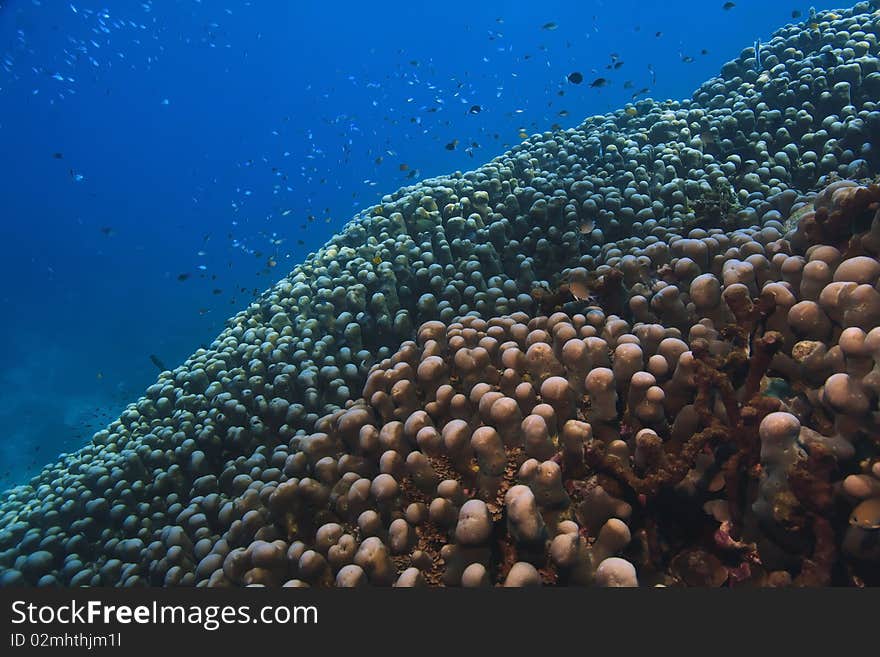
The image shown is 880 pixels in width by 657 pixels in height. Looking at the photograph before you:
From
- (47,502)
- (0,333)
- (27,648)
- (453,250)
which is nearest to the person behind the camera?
(27,648)

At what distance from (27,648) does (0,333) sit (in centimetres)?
6214

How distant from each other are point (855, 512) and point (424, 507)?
7.21 feet

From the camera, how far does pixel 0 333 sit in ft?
158

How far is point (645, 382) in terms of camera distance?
2949mm

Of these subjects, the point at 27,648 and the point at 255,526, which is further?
the point at 255,526

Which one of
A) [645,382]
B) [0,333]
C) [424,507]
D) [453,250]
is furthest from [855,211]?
[0,333]

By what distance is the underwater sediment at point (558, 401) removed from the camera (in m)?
2.53

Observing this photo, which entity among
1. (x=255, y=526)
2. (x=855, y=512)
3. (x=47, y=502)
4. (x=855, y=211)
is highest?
(x=855, y=211)

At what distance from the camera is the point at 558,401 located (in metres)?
3.12

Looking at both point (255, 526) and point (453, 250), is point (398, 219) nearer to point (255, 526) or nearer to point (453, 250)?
point (453, 250)

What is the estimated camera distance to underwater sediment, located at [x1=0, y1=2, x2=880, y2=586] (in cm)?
253

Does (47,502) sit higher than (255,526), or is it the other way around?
(47,502)

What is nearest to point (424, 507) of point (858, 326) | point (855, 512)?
point (855, 512)

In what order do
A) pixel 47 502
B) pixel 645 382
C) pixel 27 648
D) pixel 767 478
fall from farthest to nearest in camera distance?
pixel 47 502 < pixel 645 382 < pixel 27 648 < pixel 767 478
